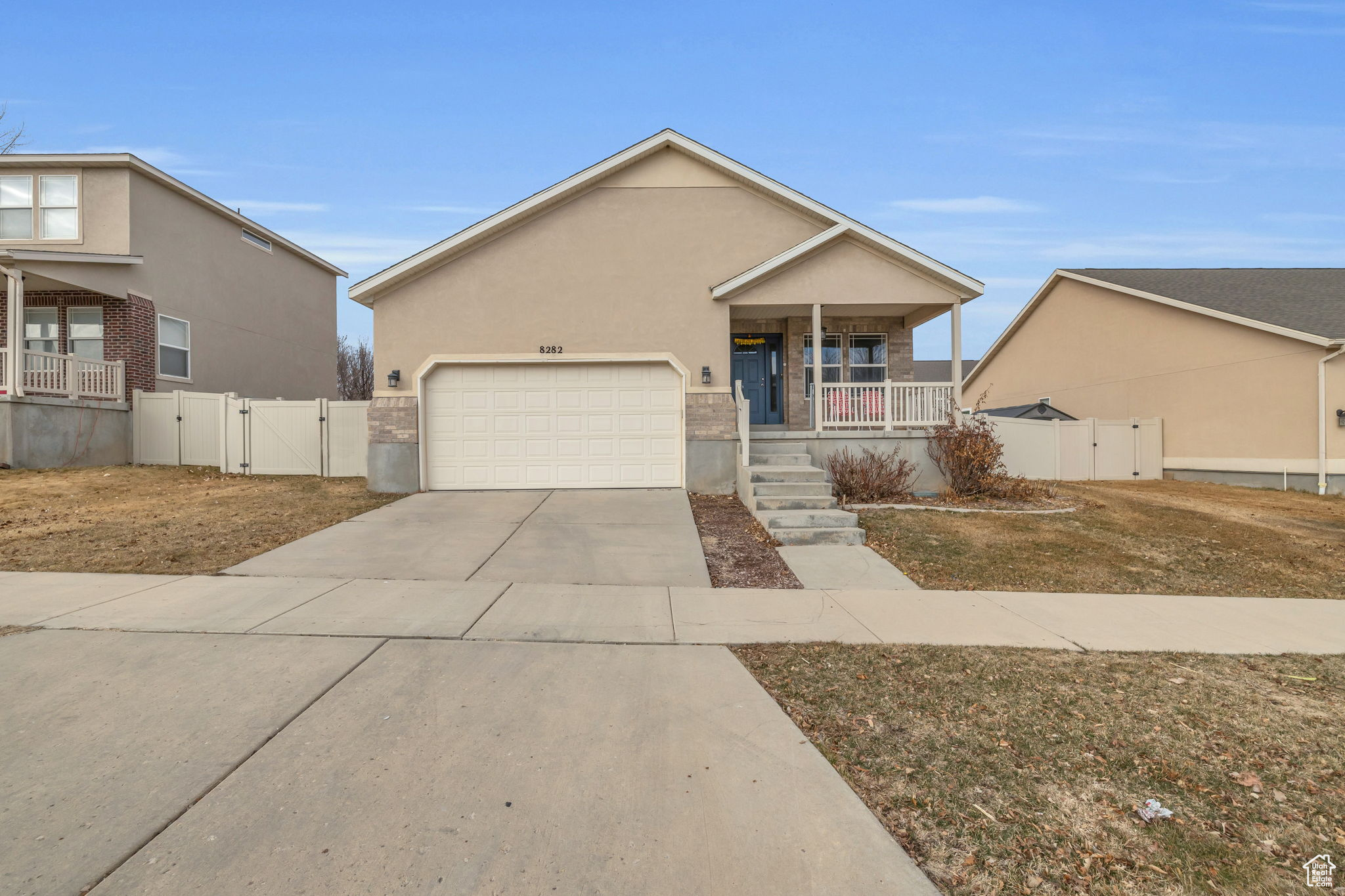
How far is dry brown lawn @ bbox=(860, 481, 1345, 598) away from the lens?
6926 millimetres

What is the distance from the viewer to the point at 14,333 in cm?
1357

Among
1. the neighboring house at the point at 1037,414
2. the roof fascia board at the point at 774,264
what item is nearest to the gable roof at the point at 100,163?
the roof fascia board at the point at 774,264

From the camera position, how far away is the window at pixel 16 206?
15.7 metres

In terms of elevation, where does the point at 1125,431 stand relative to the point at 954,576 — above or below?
above

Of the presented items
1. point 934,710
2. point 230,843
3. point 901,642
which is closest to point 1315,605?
point 901,642

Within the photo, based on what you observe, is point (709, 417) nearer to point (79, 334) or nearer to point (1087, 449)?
point (1087, 449)

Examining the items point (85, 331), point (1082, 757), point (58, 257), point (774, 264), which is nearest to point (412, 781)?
point (1082, 757)

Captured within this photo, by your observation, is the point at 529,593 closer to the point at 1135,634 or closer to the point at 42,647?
the point at 42,647

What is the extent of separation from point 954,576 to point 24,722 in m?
7.43

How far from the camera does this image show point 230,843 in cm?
254

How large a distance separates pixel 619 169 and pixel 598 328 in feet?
10.5

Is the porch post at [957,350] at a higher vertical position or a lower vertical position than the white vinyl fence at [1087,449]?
higher

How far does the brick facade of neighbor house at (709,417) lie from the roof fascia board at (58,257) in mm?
13738

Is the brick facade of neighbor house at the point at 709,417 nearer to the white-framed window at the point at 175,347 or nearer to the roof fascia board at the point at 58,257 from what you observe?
the roof fascia board at the point at 58,257
